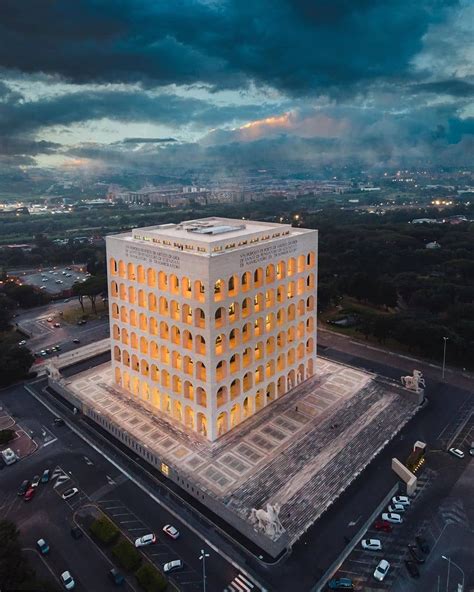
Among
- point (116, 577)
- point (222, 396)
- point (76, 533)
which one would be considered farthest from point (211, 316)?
point (116, 577)

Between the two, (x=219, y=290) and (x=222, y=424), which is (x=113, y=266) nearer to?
(x=219, y=290)

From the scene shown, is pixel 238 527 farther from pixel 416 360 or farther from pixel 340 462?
pixel 416 360

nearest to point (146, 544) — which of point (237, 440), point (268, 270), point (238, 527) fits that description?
point (238, 527)

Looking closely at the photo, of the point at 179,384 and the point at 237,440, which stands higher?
the point at 179,384

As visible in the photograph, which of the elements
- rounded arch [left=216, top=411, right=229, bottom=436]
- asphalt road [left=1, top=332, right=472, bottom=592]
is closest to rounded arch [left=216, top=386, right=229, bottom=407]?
rounded arch [left=216, top=411, right=229, bottom=436]

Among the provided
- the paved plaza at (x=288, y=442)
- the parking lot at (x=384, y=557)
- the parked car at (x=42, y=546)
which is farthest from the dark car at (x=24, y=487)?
the parking lot at (x=384, y=557)

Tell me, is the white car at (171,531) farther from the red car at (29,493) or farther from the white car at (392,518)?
the white car at (392,518)
